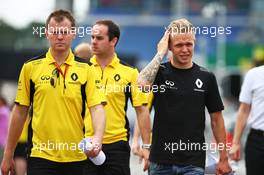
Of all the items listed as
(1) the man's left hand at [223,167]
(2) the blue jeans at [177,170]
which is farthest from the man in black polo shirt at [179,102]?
(1) the man's left hand at [223,167]

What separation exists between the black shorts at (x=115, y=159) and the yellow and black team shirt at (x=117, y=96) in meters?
0.06

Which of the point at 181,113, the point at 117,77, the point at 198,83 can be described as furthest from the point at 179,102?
the point at 117,77

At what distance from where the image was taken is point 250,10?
71500mm

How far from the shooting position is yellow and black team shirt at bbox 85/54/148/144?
363 inches

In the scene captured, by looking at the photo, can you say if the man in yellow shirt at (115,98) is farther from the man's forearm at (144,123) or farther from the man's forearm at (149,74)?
the man's forearm at (149,74)

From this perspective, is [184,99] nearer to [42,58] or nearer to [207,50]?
[42,58]

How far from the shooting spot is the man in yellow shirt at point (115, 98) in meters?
9.17

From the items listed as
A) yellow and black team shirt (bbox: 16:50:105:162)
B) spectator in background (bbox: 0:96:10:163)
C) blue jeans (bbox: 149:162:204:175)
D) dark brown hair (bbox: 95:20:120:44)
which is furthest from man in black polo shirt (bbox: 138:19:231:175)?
spectator in background (bbox: 0:96:10:163)

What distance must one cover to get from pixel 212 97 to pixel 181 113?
38 cm

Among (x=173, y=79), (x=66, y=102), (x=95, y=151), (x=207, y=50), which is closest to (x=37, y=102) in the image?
(x=66, y=102)

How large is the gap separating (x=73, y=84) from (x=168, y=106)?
1.07 m

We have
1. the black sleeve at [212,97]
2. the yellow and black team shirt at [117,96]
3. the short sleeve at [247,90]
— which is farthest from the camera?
the short sleeve at [247,90]

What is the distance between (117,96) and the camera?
9.27 meters

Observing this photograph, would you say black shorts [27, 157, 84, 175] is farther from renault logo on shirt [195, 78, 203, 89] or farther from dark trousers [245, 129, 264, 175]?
dark trousers [245, 129, 264, 175]
